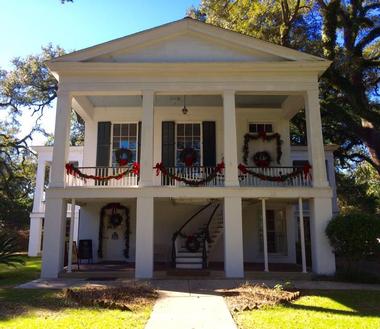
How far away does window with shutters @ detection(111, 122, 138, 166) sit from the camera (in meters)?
17.8

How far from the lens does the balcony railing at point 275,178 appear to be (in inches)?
587

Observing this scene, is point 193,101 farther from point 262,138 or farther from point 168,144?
point 262,138

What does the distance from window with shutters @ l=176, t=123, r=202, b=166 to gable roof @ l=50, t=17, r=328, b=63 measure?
13.2 feet

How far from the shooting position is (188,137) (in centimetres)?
1784

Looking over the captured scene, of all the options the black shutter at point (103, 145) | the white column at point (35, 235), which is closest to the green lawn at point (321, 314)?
the black shutter at point (103, 145)

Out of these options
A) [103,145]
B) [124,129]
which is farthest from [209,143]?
[103,145]

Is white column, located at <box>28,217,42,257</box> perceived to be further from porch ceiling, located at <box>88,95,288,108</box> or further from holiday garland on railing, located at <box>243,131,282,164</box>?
holiday garland on railing, located at <box>243,131,282,164</box>

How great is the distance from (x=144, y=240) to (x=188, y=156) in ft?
15.5

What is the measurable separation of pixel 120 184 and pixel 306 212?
11492 mm

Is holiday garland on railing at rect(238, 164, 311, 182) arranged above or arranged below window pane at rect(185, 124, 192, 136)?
below

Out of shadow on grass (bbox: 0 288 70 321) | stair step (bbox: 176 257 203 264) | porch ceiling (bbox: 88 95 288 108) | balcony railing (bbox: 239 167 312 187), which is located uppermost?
porch ceiling (bbox: 88 95 288 108)

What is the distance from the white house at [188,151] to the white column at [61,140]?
1.4 inches

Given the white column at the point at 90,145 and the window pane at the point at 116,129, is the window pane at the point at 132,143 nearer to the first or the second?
the window pane at the point at 116,129

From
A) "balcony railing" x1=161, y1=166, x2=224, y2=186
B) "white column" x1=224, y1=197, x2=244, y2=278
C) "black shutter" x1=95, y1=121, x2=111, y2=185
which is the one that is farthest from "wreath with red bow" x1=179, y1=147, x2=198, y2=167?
"white column" x1=224, y1=197, x2=244, y2=278
